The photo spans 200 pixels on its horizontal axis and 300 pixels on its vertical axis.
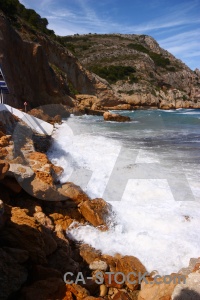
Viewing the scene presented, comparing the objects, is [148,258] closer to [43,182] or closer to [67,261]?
[67,261]

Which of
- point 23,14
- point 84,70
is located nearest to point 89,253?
point 23,14

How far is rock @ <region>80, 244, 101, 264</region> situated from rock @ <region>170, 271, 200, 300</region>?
2.06 meters

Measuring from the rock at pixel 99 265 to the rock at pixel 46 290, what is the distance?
1036 millimetres

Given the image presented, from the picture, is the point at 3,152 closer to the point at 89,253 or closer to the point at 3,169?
the point at 3,169

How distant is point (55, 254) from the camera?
5.11 m

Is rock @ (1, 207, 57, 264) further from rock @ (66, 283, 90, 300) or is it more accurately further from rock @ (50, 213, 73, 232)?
rock @ (50, 213, 73, 232)

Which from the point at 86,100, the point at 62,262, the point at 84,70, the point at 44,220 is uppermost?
the point at 84,70

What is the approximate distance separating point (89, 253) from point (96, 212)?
1377 mm

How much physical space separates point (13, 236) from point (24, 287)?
95 centimetres

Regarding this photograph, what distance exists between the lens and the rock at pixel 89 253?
5445 millimetres

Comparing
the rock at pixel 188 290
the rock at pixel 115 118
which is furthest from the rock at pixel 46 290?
the rock at pixel 115 118

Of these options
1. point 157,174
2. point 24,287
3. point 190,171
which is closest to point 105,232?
point 24,287

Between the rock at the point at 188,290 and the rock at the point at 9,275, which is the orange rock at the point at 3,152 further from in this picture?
the rock at the point at 188,290

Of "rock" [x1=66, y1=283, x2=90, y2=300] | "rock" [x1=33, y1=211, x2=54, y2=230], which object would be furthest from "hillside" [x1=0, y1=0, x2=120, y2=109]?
"rock" [x1=66, y1=283, x2=90, y2=300]
